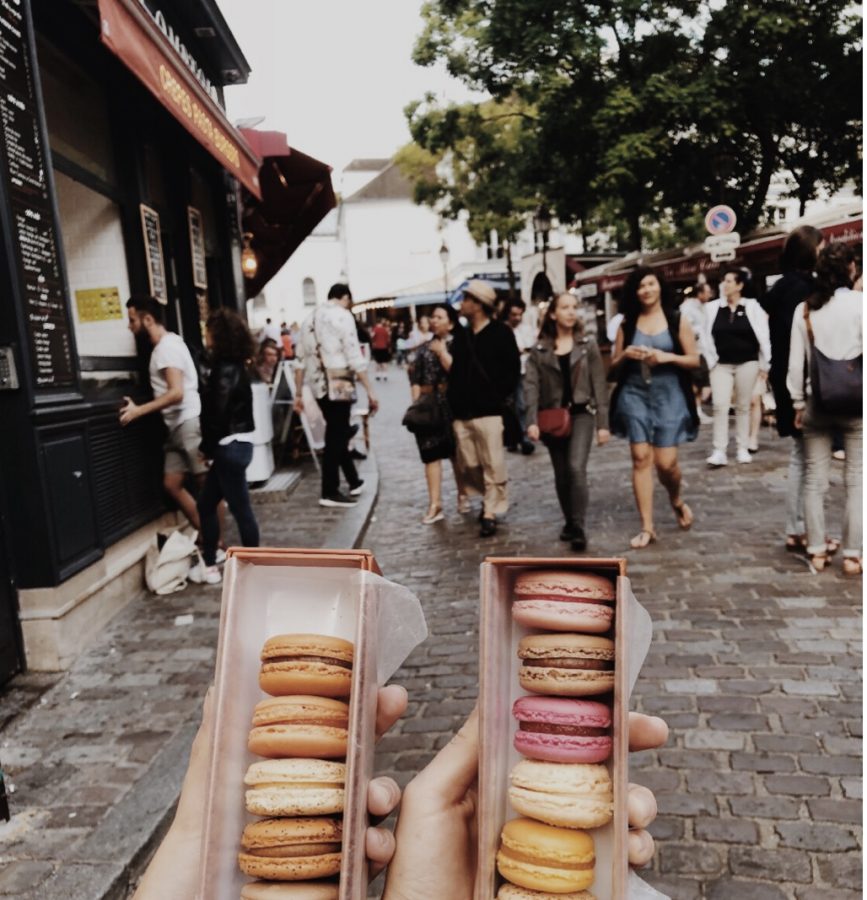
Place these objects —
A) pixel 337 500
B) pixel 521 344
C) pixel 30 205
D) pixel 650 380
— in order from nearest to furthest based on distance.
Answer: pixel 30 205, pixel 650 380, pixel 337 500, pixel 521 344

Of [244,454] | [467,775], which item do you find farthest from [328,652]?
[244,454]

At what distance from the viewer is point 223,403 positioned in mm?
5574

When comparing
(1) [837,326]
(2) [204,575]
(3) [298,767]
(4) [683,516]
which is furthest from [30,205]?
(4) [683,516]

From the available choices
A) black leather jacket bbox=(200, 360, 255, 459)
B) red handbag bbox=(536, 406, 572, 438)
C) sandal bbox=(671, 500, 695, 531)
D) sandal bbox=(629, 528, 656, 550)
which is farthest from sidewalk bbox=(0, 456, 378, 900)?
sandal bbox=(671, 500, 695, 531)

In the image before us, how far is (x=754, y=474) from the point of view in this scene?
28.0ft

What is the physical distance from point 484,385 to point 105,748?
429 centimetres

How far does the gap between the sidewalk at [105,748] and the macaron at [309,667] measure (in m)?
1.95

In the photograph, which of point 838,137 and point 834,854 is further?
point 838,137

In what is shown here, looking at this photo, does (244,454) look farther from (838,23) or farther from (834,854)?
(838,23)

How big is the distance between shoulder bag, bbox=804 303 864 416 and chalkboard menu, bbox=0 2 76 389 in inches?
181

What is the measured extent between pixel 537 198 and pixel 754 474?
68.8ft

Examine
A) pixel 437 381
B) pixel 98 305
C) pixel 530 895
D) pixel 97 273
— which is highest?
pixel 97 273

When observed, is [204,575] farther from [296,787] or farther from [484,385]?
[296,787]

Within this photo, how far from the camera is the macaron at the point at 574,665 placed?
1143 millimetres
